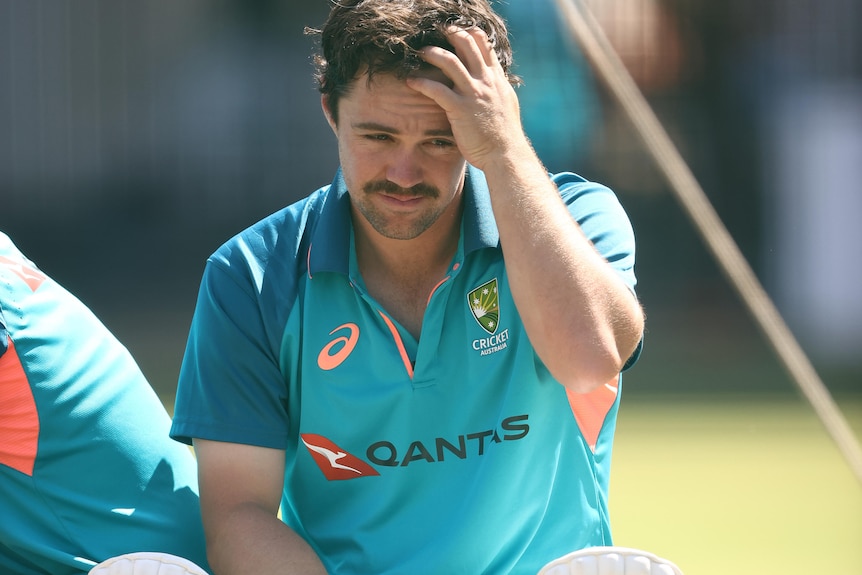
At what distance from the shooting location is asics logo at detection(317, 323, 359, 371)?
211cm

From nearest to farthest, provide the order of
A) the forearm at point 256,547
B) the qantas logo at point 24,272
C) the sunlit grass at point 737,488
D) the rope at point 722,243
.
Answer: the forearm at point 256,547, the qantas logo at point 24,272, the rope at point 722,243, the sunlit grass at point 737,488

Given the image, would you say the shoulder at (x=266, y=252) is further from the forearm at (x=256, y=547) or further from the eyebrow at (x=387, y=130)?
the forearm at (x=256, y=547)

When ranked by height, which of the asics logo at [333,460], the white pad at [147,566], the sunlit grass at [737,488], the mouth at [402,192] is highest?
the mouth at [402,192]

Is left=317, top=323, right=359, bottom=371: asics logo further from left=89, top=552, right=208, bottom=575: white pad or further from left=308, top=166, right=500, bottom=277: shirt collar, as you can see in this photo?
left=89, top=552, right=208, bottom=575: white pad

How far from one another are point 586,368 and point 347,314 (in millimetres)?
462

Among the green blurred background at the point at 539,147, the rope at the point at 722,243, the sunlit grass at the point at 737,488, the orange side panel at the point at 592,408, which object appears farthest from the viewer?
the green blurred background at the point at 539,147

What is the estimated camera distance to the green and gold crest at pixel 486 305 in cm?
213

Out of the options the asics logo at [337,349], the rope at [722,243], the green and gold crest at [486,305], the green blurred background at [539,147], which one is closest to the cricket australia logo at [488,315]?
the green and gold crest at [486,305]

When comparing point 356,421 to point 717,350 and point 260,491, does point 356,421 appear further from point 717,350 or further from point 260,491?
point 717,350

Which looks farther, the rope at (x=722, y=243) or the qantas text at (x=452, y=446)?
the rope at (x=722, y=243)

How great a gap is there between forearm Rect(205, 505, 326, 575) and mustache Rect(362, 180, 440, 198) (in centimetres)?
61

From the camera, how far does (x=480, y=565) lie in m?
2.03

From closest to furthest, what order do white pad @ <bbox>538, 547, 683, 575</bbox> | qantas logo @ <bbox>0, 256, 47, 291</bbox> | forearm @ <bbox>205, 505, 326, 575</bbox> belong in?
white pad @ <bbox>538, 547, 683, 575</bbox> → forearm @ <bbox>205, 505, 326, 575</bbox> → qantas logo @ <bbox>0, 256, 47, 291</bbox>

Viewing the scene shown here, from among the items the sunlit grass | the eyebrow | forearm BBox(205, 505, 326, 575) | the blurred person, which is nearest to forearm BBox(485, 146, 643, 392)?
the eyebrow
